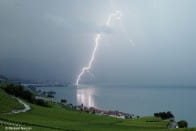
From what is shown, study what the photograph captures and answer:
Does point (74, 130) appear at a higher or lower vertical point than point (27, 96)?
lower

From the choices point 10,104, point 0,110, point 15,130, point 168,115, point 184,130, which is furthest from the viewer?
point 168,115

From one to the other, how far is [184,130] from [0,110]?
30.9 metres

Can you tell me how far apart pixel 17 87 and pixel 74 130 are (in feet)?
210

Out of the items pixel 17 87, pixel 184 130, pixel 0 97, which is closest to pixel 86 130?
pixel 184 130

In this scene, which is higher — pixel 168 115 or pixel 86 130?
pixel 168 115

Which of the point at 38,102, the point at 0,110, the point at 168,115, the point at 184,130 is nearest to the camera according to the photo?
the point at 184,130

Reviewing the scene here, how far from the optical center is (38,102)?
95.8 meters

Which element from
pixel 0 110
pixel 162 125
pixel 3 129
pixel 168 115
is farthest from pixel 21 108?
pixel 168 115

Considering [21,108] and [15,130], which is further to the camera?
[21,108]

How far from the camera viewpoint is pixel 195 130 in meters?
32.1

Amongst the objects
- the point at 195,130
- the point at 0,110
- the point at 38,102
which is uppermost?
the point at 38,102

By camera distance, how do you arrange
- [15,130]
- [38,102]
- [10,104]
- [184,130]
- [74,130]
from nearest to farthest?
[15,130]
[184,130]
[74,130]
[10,104]
[38,102]

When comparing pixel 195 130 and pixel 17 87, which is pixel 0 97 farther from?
pixel 195 130

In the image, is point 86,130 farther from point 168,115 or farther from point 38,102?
point 168,115
